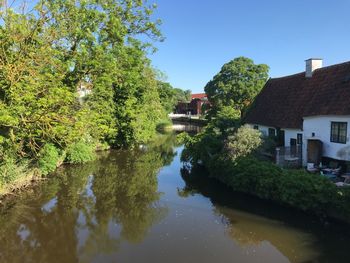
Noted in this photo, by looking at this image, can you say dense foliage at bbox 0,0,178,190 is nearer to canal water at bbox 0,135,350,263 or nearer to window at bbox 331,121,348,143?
canal water at bbox 0,135,350,263

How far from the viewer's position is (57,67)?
18250 mm

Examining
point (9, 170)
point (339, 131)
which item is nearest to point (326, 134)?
point (339, 131)

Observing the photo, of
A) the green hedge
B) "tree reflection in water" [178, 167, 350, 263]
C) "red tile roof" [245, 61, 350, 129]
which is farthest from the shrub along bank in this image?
"red tile roof" [245, 61, 350, 129]

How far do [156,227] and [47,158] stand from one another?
986 centimetres

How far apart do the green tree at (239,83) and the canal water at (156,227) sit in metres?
25.6

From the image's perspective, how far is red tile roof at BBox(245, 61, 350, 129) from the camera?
18562 mm

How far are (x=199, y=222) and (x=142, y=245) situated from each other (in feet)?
10.4

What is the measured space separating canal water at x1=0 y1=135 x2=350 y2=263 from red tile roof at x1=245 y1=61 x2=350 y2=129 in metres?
6.84

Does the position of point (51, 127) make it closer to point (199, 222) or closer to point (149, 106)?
point (199, 222)

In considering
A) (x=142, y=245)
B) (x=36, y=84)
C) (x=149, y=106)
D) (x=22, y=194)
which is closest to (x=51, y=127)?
(x=36, y=84)

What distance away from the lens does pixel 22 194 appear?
691 inches

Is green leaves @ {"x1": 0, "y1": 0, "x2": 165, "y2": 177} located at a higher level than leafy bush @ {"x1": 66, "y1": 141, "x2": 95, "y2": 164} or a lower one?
higher

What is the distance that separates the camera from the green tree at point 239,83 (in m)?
43.6

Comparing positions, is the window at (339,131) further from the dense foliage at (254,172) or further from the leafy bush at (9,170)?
the leafy bush at (9,170)
